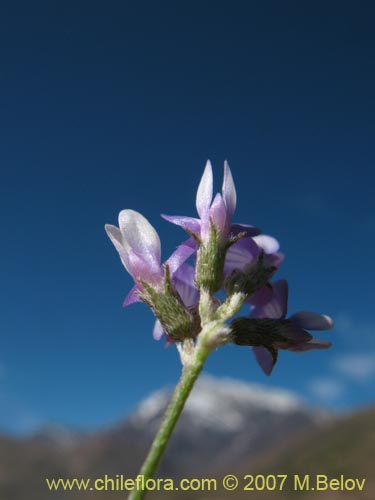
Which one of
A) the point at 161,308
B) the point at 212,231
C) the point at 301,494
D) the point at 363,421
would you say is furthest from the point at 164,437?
the point at 363,421

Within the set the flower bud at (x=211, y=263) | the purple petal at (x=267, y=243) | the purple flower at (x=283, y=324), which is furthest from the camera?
the purple petal at (x=267, y=243)

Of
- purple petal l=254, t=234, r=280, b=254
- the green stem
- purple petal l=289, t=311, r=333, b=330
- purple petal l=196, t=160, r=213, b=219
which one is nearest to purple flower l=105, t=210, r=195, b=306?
purple petal l=196, t=160, r=213, b=219

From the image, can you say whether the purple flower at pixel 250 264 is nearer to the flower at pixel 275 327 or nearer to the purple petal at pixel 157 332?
the flower at pixel 275 327

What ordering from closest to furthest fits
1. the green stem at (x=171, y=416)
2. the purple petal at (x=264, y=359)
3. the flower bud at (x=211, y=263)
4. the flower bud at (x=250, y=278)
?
the green stem at (x=171, y=416), the flower bud at (x=211, y=263), the flower bud at (x=250, y=278), the purple petal at (x=264, y=359)

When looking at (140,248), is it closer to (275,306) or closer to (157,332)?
(157,332)

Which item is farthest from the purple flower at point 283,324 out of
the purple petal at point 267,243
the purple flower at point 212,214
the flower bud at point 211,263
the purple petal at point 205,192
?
the purple petal at point 205,192
